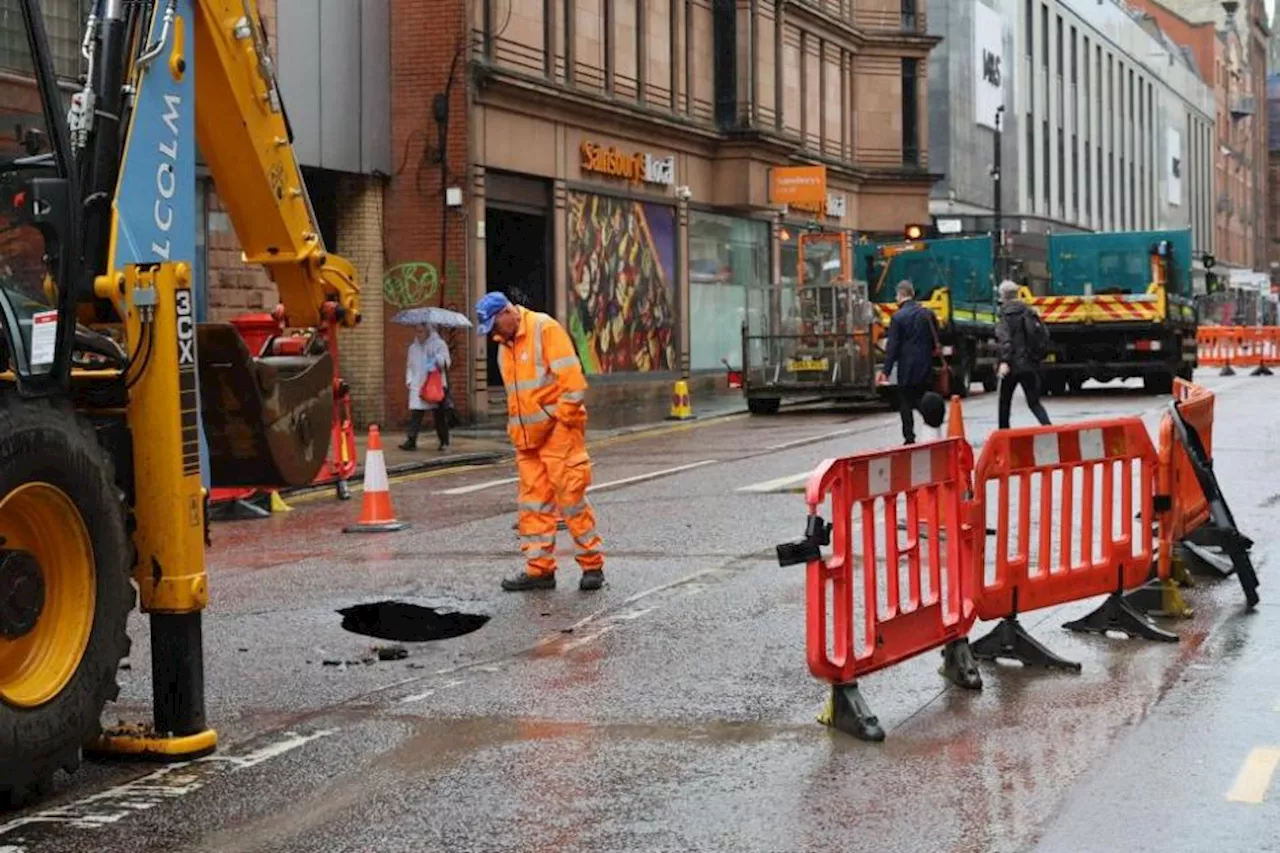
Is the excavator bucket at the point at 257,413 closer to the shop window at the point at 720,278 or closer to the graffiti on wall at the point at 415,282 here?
the graffiti on wall at the point at 415,282

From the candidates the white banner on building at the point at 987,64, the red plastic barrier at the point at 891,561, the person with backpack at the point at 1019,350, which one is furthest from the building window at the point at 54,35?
the white banner on building at the point at 987,64

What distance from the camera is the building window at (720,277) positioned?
127 feet

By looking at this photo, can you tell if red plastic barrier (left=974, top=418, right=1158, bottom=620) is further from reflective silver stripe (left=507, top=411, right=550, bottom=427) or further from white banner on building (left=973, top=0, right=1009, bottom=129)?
white banner on building (left=973, top=0, right=1009, bottom=129)

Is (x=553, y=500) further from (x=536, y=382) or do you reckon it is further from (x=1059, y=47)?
(x=1059, y=47)

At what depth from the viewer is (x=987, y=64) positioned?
207ft

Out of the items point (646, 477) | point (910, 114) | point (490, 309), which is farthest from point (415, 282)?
point (910, 114)

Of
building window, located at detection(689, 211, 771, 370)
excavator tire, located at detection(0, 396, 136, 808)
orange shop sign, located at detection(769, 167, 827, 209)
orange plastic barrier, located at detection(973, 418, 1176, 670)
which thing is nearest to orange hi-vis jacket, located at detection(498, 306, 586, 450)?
orange plastic barrier, located at detection(973, 418, 1176, 670)

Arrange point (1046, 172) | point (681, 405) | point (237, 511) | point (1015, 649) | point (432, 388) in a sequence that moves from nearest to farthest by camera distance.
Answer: point (1015, 649)
point (237, 511)
point (432, 388)
point (681, 405)
point (1046, 172)

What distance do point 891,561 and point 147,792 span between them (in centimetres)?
310

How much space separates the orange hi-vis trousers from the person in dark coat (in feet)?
21.9

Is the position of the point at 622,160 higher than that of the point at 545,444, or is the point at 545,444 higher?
the point at 622,160

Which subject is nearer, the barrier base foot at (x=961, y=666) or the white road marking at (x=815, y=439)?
the barrier base foot at (x=961, y=666)

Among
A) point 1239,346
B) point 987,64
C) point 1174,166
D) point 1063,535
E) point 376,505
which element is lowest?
point 376,505

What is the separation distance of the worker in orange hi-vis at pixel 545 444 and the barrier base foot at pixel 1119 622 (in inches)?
119
